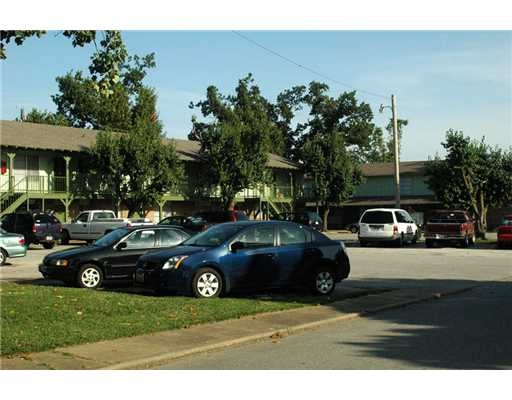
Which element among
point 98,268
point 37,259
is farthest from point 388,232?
point 98,268

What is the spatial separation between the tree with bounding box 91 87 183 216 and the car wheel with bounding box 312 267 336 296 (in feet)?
90.7

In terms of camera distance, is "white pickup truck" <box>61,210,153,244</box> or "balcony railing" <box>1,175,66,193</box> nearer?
"white pickup truck" <box>61,210,153,244</box>

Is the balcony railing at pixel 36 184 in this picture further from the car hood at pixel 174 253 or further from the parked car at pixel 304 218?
the car hood at pixel 174 253

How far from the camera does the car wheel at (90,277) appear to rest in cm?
1501

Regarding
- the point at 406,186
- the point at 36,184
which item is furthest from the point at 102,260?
the point at 406,186

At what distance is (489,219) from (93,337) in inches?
2009

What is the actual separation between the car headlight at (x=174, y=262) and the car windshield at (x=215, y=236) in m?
0.70

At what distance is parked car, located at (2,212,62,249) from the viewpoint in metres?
30.8

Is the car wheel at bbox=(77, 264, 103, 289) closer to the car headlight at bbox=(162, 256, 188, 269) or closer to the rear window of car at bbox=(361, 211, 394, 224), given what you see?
the car headlight at bbox=(162, 256, 188, 269)

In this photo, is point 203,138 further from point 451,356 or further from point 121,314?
point 451,356

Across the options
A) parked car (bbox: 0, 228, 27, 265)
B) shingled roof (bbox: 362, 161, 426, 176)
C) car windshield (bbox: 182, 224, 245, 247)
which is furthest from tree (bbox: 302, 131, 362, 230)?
car windshield (bbox: 182, 224, 245, 247)

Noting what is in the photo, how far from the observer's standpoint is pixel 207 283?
1276 centimetres

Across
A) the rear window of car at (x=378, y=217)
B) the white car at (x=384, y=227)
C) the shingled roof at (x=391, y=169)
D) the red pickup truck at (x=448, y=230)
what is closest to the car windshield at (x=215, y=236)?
the white car at (x=384, y=227)

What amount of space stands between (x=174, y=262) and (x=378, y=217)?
65.6ft
